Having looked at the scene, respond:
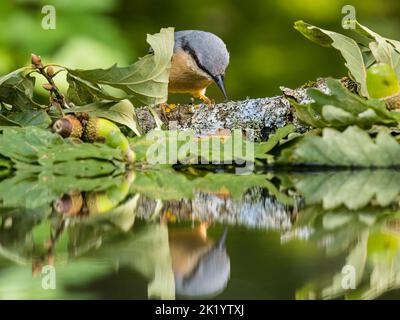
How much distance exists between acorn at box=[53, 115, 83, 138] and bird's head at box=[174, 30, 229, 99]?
1.38 m

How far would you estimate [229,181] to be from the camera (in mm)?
2156

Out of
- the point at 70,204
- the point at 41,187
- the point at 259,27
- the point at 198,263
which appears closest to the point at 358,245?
the point at 198,263

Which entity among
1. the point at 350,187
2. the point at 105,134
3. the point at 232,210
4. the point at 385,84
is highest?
the point at 385,84

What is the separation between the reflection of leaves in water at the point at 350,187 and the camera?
1.72 metres

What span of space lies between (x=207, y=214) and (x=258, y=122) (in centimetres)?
154

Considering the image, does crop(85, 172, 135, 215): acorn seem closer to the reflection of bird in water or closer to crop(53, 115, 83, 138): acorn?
the reflection of bird in water

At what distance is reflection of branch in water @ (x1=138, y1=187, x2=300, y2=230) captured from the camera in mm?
1524

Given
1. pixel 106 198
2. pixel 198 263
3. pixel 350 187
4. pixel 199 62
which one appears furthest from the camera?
pixel 199 62

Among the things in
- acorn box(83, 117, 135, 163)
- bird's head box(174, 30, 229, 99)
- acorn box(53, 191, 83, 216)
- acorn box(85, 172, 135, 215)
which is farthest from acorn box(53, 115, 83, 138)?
bird's head box(174, 30, 229, 99)

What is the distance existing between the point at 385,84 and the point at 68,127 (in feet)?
3.37

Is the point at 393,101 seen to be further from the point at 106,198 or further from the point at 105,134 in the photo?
the point at 106,198

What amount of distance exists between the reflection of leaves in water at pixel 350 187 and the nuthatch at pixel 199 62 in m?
1.73

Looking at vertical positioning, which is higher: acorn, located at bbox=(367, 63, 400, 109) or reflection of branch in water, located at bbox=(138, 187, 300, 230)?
acorn, located at bbox=(367, 63, 400, 109)

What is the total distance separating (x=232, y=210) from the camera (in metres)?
1.65
